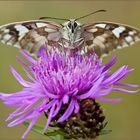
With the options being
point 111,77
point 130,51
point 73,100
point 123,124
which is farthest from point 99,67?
point 130,51

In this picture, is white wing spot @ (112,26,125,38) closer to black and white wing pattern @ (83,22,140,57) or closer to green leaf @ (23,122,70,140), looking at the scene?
black and white wing pattern @ (83,22,140,57)

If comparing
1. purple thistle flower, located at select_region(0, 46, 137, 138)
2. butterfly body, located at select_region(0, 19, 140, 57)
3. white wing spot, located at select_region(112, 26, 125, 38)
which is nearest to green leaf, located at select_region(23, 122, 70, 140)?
purple thistle flower, located at select_region(0, 46, 137, 138)

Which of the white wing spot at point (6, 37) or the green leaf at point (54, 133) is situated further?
the white wing spot at point (6, 37)

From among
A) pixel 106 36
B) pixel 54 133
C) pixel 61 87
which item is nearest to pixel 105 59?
pixel 106 36

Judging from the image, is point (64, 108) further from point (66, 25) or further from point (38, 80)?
point (66, 25)

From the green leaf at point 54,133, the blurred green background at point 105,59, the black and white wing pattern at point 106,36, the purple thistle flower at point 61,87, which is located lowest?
the blurred green background at point 105,59

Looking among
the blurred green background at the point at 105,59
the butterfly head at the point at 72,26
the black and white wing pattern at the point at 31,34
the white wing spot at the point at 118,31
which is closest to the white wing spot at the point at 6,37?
the black and white wing pattern at the point at 31,34

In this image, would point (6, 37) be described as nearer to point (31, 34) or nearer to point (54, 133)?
point (31, 34)

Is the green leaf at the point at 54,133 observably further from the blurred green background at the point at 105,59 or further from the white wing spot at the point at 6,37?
the blurred green background at the point at 105,59
